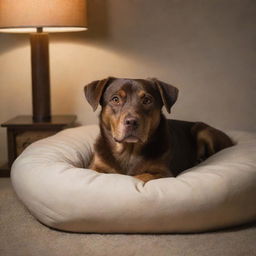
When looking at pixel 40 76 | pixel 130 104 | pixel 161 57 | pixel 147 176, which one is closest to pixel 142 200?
pixel 147 176

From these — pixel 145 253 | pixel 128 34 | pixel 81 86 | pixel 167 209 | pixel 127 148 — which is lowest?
pixel 145 253

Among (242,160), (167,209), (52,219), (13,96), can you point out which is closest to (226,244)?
(167,209)

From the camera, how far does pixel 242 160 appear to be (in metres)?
2.76

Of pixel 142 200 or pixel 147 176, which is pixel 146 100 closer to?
pixel 147 176

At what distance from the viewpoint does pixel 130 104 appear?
2.79 m

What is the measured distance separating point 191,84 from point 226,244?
2.12 meters

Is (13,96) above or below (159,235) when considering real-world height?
above

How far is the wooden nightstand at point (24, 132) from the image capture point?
375cm

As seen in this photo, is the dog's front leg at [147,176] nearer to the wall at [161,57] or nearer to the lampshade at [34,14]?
the lampshade at [34,14]

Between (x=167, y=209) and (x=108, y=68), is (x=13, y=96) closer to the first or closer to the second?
(x=108, y=68)

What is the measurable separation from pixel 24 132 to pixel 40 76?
46cm

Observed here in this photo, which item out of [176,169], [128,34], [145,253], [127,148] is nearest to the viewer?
[145,253]

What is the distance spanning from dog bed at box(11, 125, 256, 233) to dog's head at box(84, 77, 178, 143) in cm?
30

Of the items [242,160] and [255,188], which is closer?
[255,188]
